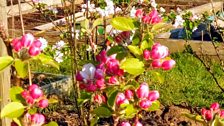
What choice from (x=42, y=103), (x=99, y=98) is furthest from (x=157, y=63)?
(x=42, y=103)

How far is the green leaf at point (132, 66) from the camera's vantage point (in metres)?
1.95

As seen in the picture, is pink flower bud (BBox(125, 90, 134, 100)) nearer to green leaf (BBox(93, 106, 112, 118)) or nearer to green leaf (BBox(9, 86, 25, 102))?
green leaf (BBox(93, 106, 112, 118))

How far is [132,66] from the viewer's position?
196 centimetres

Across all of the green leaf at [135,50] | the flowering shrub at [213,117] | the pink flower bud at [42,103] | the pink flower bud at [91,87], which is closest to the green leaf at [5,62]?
the pink flower bud at [42,103]

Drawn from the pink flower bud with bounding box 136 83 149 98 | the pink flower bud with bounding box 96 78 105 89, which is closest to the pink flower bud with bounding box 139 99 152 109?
the pink flower bud with bounding box 136 83 149 98

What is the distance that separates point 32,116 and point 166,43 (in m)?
4.73

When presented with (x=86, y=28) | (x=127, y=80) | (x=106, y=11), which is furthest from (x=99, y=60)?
(x=106, y=11)

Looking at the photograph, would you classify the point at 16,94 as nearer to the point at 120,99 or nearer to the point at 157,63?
the point at 120,99

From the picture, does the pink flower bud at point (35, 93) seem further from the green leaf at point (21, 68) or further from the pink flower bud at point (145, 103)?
the pink flower bud at point (145, 103)

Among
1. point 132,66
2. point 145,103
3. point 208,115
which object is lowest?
point 208,115

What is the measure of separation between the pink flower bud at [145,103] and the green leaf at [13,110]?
36 cm

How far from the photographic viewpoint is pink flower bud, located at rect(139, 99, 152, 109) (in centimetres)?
200

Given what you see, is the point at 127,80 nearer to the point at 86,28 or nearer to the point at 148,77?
the point at 86,28

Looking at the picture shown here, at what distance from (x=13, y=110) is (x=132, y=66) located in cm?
37
